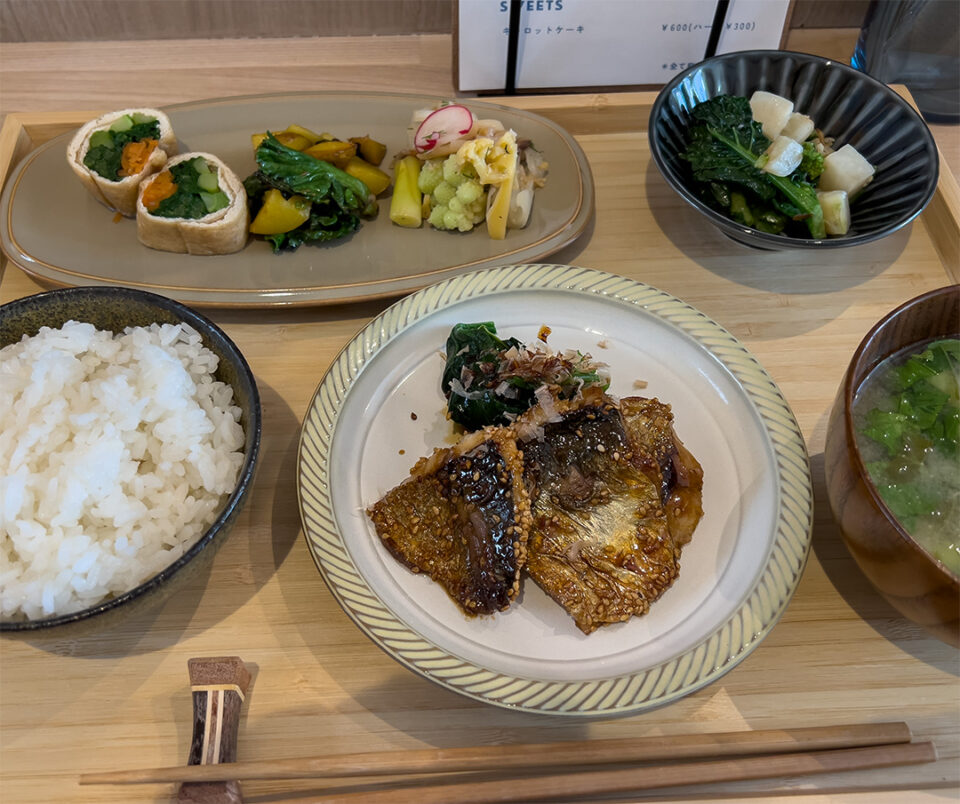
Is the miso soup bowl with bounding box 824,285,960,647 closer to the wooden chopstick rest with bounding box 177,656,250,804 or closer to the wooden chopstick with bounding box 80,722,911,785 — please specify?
the wooden chopstick with bounding box 80,722,911,785

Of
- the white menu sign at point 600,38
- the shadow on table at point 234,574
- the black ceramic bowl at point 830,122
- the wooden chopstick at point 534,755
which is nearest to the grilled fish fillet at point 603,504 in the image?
the wooden chopstick at point 534,755

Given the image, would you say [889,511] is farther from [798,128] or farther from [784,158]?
[798,128]

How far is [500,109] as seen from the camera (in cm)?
271

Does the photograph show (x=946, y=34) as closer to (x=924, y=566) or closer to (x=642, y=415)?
(x=642, y=415)

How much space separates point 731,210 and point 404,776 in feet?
6.43

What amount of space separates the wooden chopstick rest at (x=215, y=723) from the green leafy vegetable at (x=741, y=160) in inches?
81.2

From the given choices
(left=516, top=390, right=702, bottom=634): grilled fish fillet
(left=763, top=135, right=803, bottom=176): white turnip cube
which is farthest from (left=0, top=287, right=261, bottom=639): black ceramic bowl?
(left=763, top=135, right=803, bottom=176): white turnip cube

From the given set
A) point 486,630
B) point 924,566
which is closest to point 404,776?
point 486,630

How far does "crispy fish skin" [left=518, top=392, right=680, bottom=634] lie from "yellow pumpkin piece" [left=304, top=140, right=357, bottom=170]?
1.26 m

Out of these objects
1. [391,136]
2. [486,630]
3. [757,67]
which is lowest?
[486,630]

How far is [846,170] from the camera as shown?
2.42 metres

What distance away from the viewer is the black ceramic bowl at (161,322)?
5.08 feet

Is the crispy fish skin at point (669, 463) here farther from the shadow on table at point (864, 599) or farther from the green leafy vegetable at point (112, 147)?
the green leafy vegetable at point (112, 147)

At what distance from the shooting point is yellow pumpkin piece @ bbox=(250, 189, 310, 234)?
2.38m
